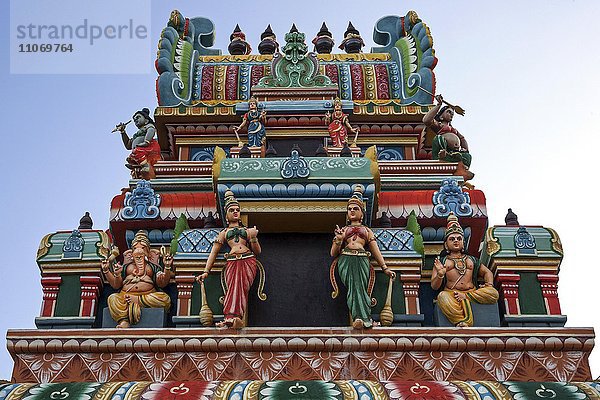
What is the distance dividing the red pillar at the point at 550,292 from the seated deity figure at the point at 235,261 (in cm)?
385

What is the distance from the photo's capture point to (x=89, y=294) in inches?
495

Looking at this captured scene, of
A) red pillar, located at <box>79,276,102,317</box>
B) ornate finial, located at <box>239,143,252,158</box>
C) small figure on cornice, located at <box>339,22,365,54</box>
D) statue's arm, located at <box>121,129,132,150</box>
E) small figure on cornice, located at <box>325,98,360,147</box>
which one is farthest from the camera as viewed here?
small figure on cornice, located at <box>339,22,365,54</box>

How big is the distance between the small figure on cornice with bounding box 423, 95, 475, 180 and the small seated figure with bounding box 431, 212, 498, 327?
302cm

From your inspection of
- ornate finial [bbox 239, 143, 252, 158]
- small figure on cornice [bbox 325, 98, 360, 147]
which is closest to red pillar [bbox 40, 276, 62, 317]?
ornate finial [bbox 239, 143, 252, 158]

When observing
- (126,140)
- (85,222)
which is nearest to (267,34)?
(126,140)

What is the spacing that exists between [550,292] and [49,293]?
6767mm

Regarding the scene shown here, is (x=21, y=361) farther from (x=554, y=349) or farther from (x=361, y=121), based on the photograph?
(x=361, y=121)

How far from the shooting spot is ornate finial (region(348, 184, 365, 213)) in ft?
41.4

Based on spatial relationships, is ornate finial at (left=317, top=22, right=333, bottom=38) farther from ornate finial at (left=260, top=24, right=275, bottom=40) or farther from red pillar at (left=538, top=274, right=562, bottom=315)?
red pillar at (left=538, top=274, right=562, bottom=315)

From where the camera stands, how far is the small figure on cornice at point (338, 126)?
15.9 m

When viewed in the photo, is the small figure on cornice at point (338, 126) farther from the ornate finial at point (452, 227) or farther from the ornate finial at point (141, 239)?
the ornate finial at point (141, 239)

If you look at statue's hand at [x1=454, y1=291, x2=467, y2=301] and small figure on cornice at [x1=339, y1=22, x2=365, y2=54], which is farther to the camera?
small figure on cornice at [x1=339, y1=22, x2=365, y2=54]

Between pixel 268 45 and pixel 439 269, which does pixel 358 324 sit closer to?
pixel 439 269

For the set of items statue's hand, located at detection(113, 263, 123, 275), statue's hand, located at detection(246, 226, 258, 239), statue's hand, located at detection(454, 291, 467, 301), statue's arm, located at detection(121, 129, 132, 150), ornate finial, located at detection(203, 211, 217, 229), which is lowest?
statue's hand, located at detection(454, 291, 467, 301)
